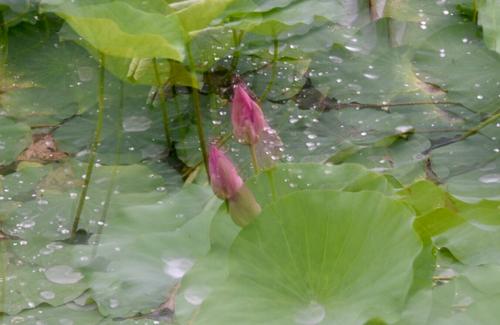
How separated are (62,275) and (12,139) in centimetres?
38

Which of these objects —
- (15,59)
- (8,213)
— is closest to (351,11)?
(15,59)

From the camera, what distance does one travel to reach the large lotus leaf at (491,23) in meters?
1.59

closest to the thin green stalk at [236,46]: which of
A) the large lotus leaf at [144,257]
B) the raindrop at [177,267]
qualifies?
the large lotus leaf at [144,257]

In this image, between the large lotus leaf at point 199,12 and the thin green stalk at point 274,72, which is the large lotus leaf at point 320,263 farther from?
the thin green stalk at point 274,72

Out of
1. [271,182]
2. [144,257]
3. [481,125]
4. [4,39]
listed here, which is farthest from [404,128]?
[4,39]

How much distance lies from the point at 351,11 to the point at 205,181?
22.1 inches

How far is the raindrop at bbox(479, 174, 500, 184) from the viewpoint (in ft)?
4.73

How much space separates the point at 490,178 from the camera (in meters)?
1.45

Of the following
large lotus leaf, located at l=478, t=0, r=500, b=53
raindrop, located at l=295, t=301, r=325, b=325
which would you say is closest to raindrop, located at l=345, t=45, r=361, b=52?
large lotus leaf, located at l=478, t=0, r=500, b=53

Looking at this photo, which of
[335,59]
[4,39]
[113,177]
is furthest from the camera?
[4,39]

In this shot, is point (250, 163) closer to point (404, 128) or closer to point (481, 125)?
point (404, 128)

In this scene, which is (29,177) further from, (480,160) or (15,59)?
(480,160)

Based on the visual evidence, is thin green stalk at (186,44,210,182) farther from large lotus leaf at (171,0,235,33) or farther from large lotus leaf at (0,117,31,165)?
large lotus leaf at (0,117,31,165)

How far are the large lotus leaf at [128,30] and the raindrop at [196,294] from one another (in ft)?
1.11
